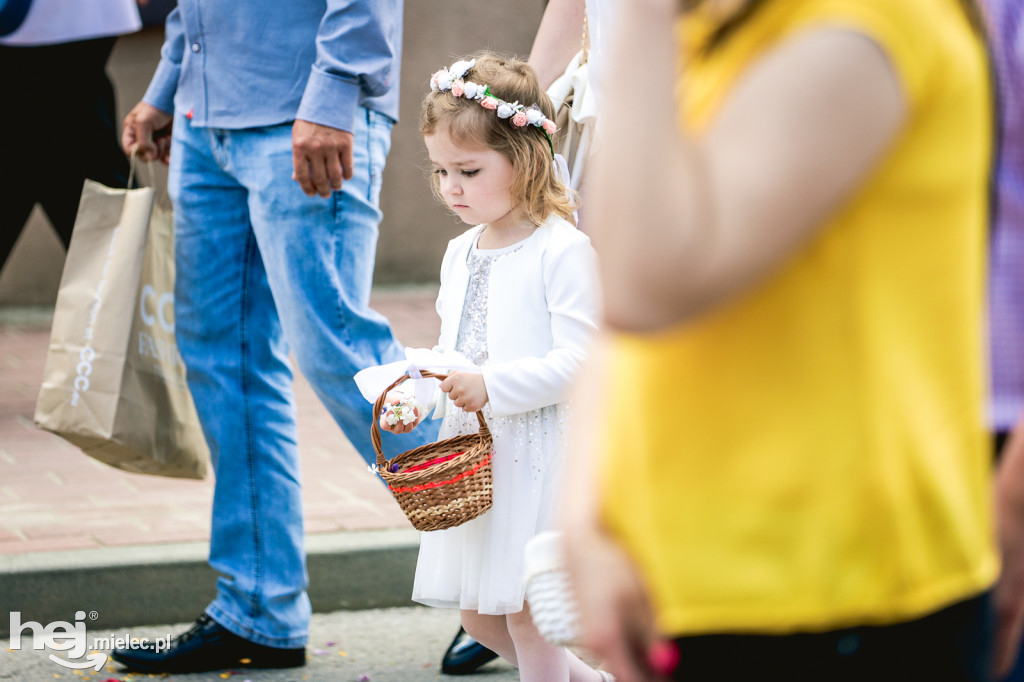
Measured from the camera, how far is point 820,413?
98 cm

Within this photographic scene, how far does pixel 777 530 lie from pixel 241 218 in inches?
96.0

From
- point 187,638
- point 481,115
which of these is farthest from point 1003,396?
point 187,638

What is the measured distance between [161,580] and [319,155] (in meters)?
1.45

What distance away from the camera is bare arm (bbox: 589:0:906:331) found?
2.96ft

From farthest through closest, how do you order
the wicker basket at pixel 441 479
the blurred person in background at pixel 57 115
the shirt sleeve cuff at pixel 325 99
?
the blurred person in background at pixel 57 115
the shirt sleeve cuff at pixel 325 99
the wicker basket at pixel 441 479

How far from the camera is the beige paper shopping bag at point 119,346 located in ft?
10.2

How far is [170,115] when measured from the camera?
350 centimetres

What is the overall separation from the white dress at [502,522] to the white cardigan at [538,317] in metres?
0.05

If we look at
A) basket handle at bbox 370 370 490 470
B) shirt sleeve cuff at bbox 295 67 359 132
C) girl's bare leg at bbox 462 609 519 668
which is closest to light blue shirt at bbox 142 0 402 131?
shirt sleeve cuff at bbox 295 67 359 132

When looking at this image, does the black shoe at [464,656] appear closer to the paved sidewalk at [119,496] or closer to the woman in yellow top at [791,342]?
the paved sidewalk at [119,496]

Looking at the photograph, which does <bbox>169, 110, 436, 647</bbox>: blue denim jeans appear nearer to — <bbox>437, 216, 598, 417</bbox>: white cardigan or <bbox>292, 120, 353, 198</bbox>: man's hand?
<bbox>292, 120, 353, 198</bbox>: man's hand

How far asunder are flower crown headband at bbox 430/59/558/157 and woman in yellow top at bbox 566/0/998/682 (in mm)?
1658

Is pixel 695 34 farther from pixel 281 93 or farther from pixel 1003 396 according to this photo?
pixel 281 93

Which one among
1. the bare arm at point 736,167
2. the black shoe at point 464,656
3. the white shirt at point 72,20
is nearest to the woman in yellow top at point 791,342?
the bare arm at point 736,167
